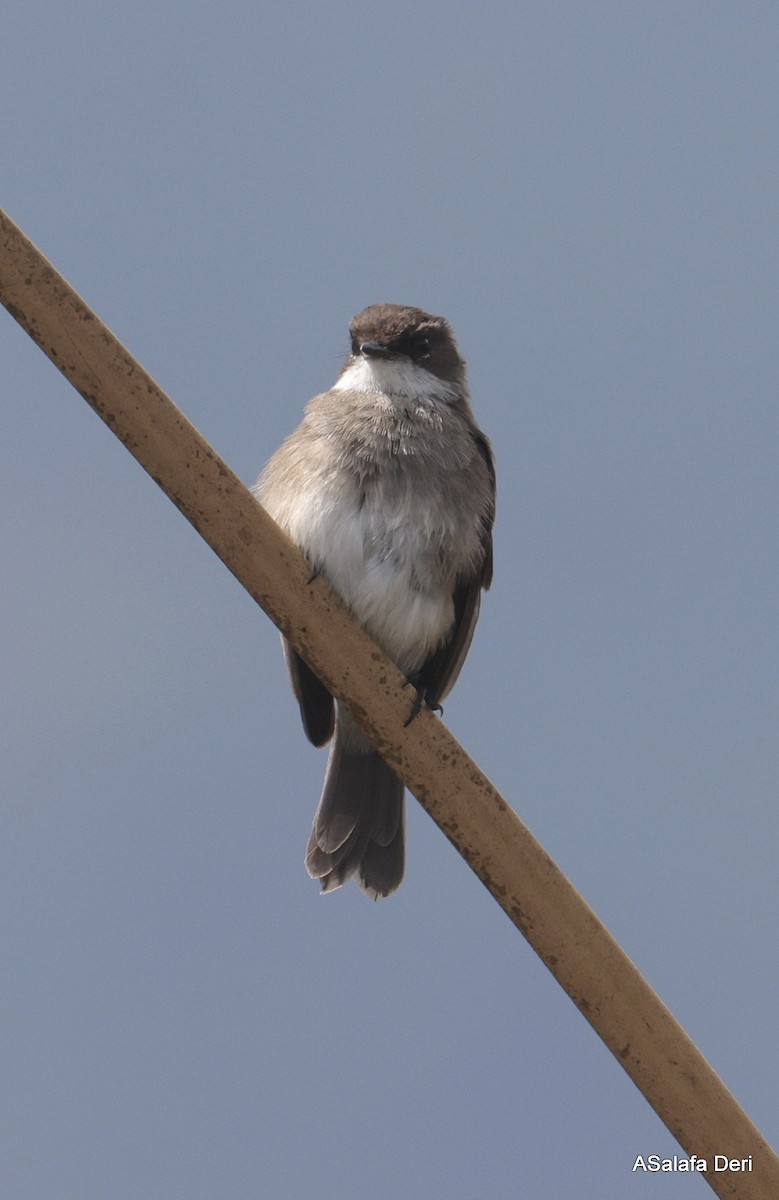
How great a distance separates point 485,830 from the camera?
3.74 m

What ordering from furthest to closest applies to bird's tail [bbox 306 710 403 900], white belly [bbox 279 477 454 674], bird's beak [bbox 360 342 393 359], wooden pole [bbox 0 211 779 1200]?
bird's beak [bbox 360 342 393 359]
bird's tail [bbox 306 710 403 900]
white belly [bbox 279 477 454 674]
wooden pole [bbox 0 211 779 1200]

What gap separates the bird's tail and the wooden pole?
1218 millimetres

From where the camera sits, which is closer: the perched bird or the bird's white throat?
the perched bird

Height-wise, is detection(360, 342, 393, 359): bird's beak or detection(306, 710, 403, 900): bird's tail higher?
detection(360, 342, 393, 359): bird's beak

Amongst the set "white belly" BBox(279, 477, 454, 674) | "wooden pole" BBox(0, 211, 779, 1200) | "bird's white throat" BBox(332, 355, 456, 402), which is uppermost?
"bird's white throat" BBox(332, 355, 456, 402)

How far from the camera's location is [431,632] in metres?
4.72

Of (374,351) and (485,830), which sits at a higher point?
(374,351)

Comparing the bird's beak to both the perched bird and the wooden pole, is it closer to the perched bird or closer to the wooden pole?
the perched bird

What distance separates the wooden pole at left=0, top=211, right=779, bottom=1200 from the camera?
11.7 feet

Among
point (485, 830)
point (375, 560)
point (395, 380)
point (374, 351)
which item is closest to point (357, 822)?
point (375, 560)

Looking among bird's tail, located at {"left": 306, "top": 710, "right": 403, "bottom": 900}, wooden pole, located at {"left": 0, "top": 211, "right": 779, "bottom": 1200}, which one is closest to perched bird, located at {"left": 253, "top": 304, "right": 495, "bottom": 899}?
bird's tail, located at {"left": 306, "top": 710, "right": 403, "bottom": 900}

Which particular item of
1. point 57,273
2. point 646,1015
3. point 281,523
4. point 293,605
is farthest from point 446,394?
point 646,1015

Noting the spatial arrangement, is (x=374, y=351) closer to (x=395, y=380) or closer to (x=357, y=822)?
(x=395, y=380)

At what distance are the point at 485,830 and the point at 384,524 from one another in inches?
46.9
